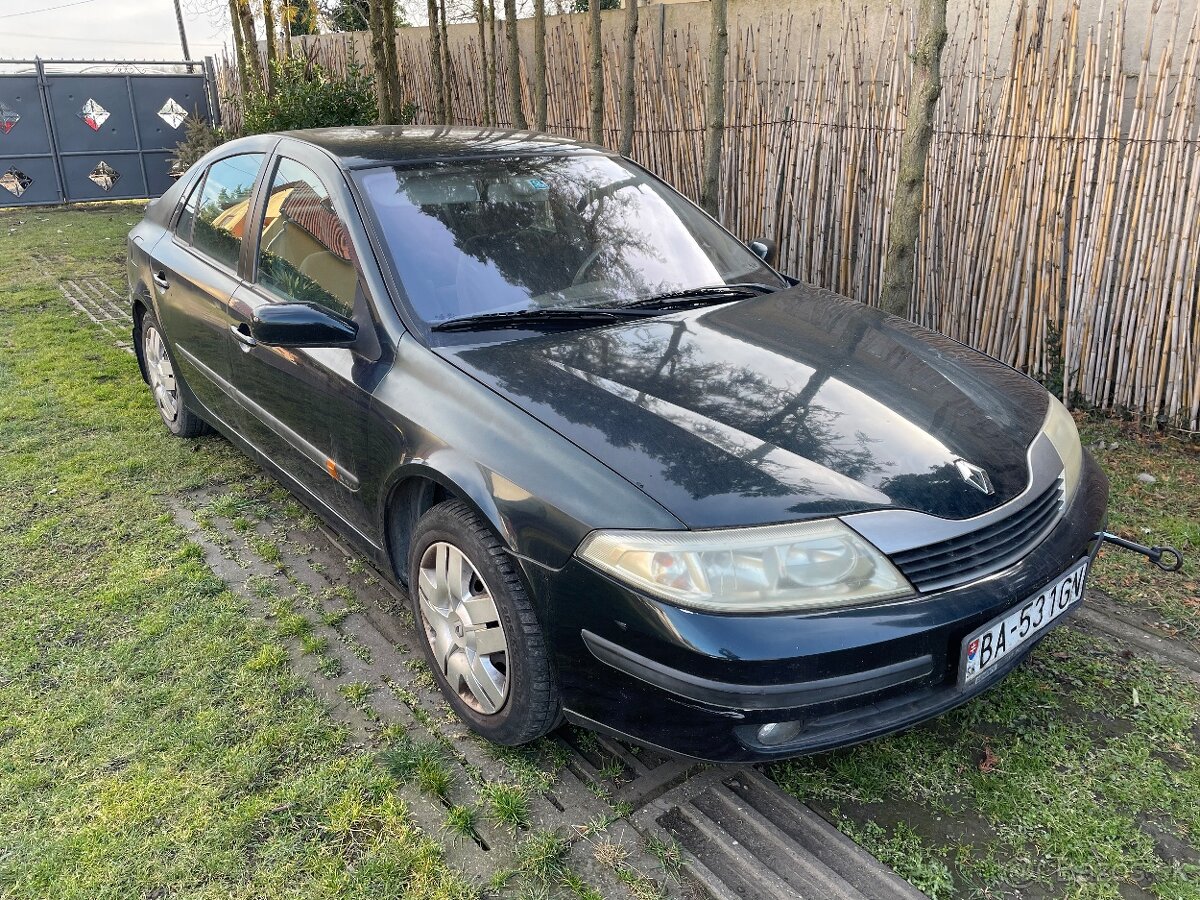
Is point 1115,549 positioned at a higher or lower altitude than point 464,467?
lower

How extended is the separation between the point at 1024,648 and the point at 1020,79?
363cm

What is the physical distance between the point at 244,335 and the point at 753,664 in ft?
7.50

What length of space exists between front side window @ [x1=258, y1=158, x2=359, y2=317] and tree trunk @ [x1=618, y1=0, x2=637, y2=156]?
3.35 metres

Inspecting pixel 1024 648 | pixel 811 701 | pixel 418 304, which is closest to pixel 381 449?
pixel 418 304

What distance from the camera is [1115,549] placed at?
11.7 ft

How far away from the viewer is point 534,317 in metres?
2.75

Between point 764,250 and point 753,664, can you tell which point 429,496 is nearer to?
point 753,664

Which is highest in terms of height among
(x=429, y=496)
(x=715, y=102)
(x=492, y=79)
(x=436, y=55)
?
(x=436, y=55)

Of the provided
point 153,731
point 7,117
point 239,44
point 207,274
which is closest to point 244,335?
point 207,274

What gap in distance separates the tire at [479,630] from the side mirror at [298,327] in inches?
24.5

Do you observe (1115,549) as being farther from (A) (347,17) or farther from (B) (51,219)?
(A) (347,17)

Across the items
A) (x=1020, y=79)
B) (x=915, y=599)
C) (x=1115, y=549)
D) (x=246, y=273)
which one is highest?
(x=1020, y=79)

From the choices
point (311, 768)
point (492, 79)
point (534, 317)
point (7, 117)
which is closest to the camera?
point (311, 768)

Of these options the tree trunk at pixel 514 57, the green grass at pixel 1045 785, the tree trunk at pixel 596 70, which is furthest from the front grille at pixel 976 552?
the tree trunk at pixel 514 57
